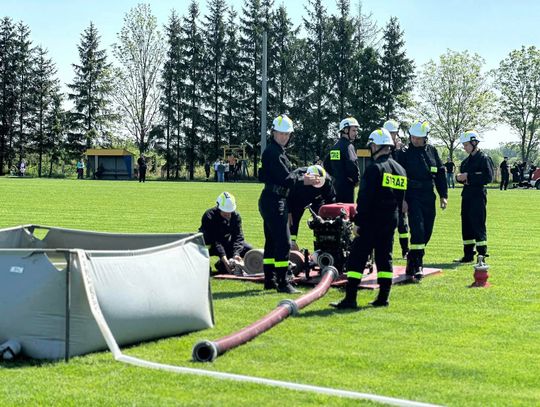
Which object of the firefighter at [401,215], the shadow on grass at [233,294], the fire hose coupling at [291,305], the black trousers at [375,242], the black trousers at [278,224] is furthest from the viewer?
the firefighter at [401,215]

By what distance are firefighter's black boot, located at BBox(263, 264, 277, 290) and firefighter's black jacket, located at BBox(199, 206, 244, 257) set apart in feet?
4.42

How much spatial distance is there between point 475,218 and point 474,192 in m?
0.47

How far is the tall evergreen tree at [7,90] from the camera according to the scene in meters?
79.1

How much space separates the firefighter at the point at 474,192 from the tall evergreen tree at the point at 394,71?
62.5m

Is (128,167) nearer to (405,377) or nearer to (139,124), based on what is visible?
(139,124)

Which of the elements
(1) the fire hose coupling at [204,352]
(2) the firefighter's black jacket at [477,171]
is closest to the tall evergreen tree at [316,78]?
(2) the firefighter's black jacket at [477,171]

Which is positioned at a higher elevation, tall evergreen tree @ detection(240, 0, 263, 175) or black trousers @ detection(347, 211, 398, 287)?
tall evergreen tree @ detection(240, 0, 263, 175)

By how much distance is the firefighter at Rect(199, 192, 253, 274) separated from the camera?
37.5 feet

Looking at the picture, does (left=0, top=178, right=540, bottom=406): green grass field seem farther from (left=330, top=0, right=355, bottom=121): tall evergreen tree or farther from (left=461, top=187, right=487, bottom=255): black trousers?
(left=330, top=0, right=355, bottom=121): tall evergreen tree

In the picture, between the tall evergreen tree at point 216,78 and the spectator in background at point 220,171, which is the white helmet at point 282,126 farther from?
the tall evergreen tree at point 216,78

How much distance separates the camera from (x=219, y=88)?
7812 centimetres

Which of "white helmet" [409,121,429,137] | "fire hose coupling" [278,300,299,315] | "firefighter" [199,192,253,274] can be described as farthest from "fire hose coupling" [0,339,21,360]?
"white helmet" [409,121,429,137]

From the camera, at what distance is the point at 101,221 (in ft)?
64.5

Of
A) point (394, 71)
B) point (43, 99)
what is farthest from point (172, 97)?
point (394, 71)
